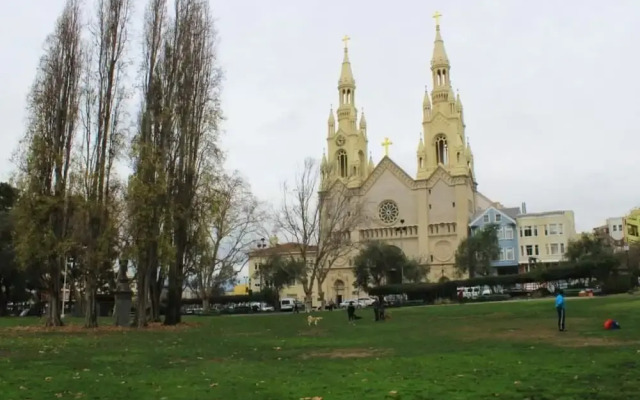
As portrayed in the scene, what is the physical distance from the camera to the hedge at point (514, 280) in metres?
56.3

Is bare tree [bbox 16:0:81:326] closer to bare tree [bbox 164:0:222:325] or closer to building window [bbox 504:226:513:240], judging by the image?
bare tree [bbox 164:0:222:325]

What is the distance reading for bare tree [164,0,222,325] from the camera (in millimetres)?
35156

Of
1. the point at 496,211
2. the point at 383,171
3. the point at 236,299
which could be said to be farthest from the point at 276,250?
the point at 496,211

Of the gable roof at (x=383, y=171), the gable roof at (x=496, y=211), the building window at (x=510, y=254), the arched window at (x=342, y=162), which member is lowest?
the building window at (x=510, y=254)

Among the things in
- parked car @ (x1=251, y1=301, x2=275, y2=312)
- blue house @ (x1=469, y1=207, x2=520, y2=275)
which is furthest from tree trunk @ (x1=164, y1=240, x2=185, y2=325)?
blue house @ (x1=469, y1=207, x2=520, y2=275)

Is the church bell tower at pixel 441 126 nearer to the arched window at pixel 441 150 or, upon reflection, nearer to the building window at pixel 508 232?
the arched window at pixel 441 150

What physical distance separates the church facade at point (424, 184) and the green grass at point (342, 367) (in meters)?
72.8

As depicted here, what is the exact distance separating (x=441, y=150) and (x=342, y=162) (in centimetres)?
1693

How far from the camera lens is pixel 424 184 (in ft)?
324

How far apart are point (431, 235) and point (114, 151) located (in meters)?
68.6

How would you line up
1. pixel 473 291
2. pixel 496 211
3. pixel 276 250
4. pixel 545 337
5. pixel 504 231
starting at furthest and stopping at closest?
pixel 504 231, pixel 496 211, pixel 276 250, pixel 473 291, pixel 545 337

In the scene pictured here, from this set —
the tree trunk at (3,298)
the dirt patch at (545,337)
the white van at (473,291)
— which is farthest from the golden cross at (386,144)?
the dirt patch at (545,337)

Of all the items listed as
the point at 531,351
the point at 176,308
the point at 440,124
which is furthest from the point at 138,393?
the point at 440,124

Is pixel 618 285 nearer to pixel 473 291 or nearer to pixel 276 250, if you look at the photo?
pixel 473 291
